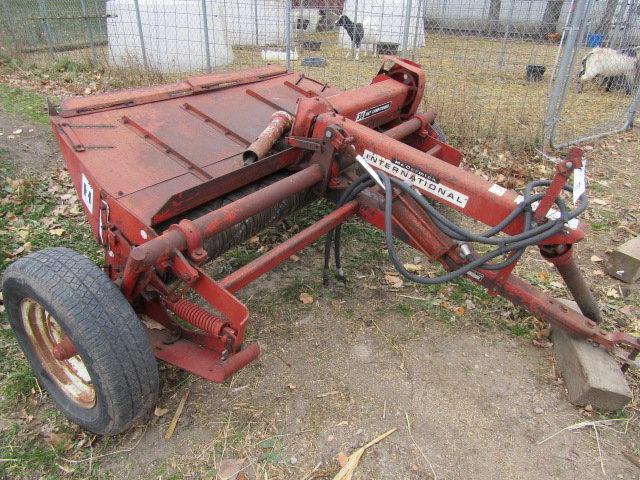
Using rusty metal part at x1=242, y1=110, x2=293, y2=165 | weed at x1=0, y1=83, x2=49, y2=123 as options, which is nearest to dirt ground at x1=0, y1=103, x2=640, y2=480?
rusty metal part at x1=242, y1=110, x2=293, y2=165

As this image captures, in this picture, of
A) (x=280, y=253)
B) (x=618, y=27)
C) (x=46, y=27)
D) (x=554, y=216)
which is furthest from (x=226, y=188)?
(x=46, y=27)

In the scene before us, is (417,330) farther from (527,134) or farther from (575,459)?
(527,134)

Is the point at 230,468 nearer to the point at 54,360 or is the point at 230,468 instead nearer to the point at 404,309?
the point at 54,360

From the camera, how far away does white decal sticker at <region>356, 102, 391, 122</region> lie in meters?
3.36

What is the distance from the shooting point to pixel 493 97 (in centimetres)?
804

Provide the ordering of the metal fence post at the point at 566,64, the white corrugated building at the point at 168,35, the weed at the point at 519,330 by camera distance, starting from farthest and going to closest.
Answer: the white corrugated building at the point at 168,35
the metal fence post at the point at 566,64
the weed at the point at 519,330

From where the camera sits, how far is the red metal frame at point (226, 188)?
2227mm

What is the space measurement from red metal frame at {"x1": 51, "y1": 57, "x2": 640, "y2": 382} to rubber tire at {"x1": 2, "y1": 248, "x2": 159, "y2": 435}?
151 mm

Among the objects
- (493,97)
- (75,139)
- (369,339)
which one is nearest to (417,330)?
(369,339)

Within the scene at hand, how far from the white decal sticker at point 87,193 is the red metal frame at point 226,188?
0.03ft

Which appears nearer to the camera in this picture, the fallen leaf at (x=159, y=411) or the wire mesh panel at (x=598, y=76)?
the fallen leaf at (x=159, y=411)

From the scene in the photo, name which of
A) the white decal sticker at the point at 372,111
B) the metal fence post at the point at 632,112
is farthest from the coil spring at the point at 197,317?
the metal fence post at the point at 632,112

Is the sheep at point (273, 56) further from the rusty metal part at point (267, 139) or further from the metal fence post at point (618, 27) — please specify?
the rusty metal part at point (267, 139)

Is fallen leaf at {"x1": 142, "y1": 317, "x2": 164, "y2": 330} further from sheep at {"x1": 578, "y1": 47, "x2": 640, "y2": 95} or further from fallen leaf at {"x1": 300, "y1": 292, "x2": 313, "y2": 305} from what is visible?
sheep at {"x1": 578, "y1": 47, "x2": 640, "y2": 95}
